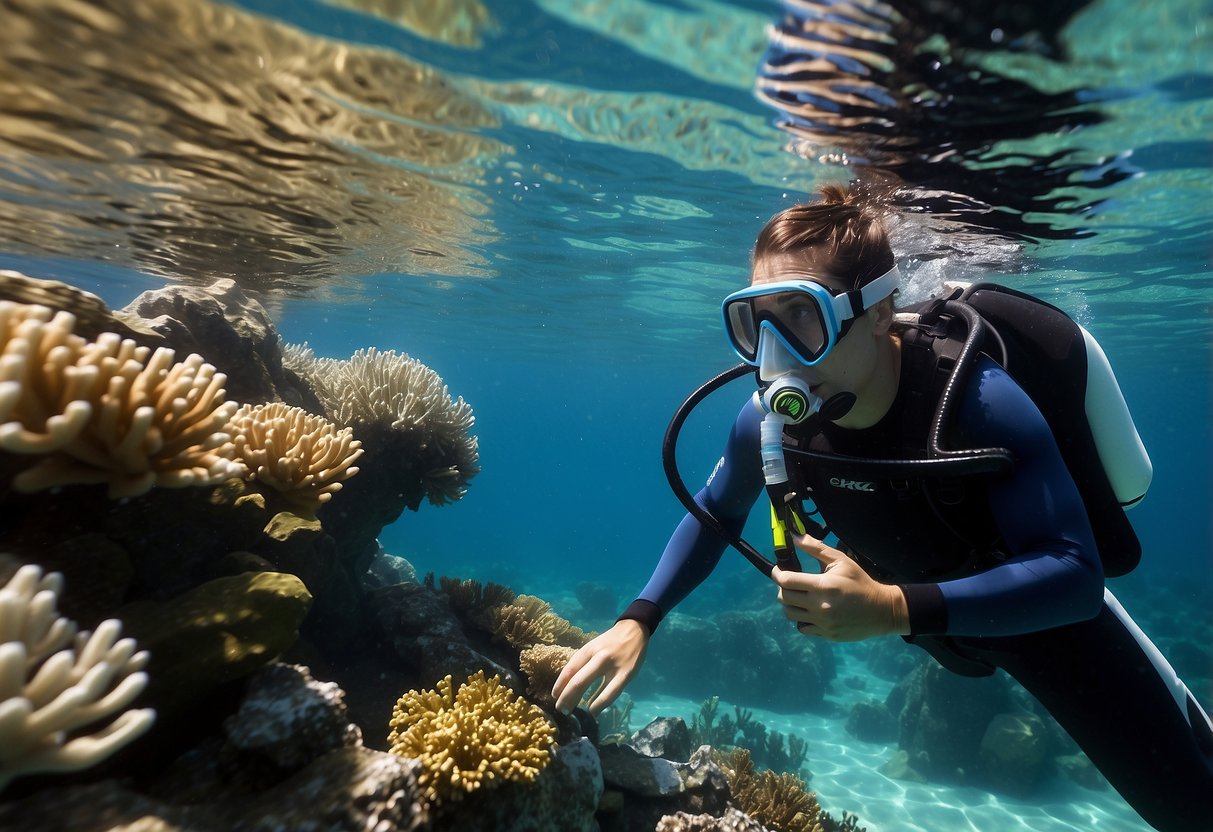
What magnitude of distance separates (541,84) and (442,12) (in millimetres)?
1620

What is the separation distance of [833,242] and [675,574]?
2271 millimetres

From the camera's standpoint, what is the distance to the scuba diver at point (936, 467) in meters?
2.95

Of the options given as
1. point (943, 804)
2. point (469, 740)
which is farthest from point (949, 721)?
point (469, 740)

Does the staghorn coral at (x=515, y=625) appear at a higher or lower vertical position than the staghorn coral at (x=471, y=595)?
lower

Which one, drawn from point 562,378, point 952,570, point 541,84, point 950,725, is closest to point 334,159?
point 541,84

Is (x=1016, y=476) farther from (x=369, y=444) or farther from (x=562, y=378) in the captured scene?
(x=562, y=378)

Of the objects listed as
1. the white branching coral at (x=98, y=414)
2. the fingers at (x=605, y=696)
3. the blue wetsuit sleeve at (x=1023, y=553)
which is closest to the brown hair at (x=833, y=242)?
the blue wetsuit sleeve at (x=1023, y=553)

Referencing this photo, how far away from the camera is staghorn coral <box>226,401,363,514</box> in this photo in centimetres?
387

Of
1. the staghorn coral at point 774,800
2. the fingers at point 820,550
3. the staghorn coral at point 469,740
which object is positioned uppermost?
the fingers at point 820,550

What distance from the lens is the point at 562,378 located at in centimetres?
5847

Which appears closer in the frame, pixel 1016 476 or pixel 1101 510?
pixel 1016 476

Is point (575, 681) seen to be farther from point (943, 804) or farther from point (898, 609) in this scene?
point (943, 804)

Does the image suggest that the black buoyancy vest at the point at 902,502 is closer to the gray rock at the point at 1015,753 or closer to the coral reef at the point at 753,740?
the coral reef at the point at 753,740

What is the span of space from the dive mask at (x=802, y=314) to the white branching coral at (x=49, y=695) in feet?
9.94
